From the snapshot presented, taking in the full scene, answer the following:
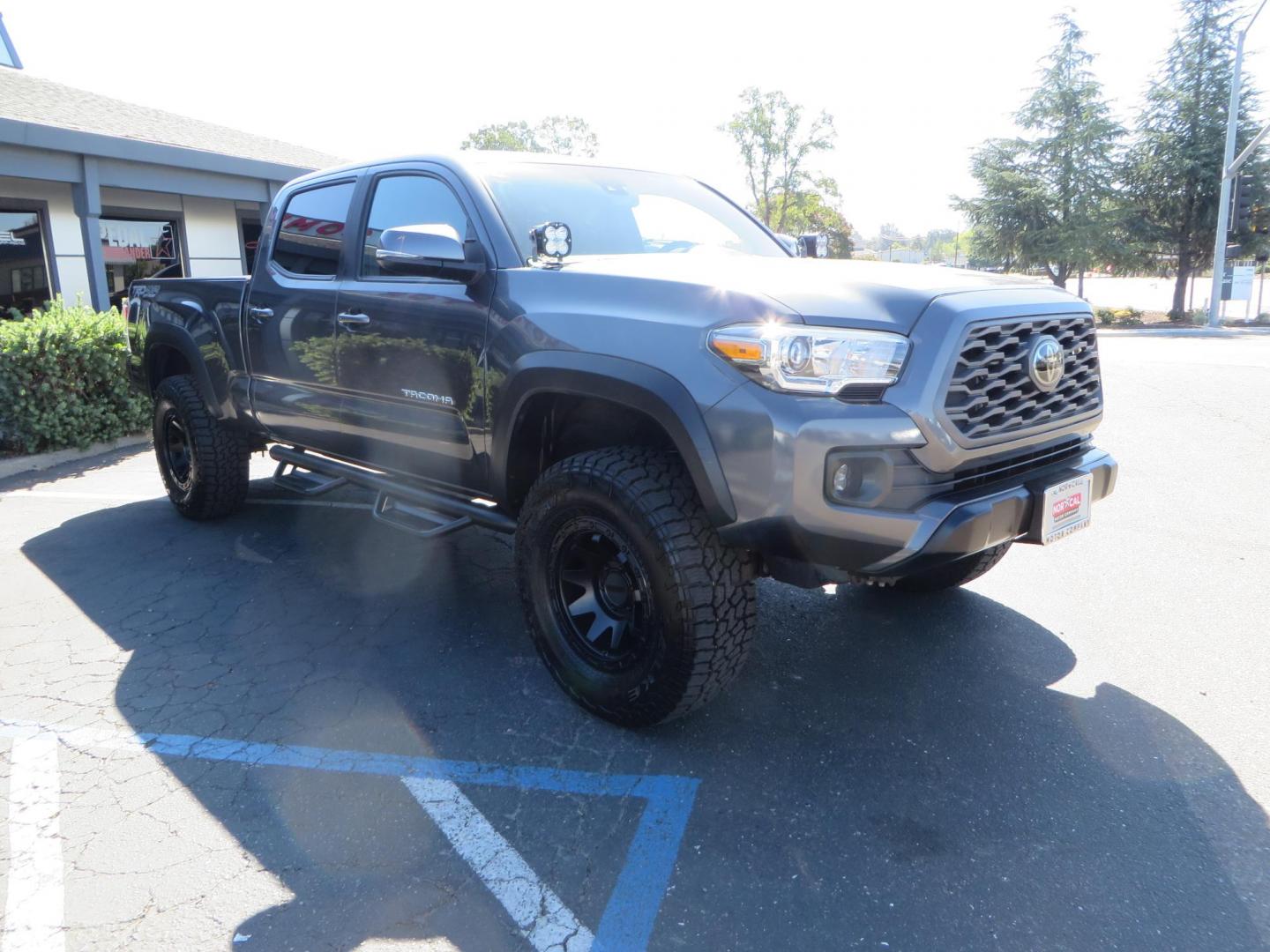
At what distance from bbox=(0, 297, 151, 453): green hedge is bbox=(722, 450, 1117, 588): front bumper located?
740 cm

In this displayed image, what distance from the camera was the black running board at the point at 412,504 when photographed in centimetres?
354

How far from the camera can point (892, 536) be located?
8.15 feet

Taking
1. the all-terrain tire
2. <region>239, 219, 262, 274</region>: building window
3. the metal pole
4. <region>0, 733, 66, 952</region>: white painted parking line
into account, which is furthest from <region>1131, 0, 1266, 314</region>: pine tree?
<region>0, 733, 66, 952</region>: white painted parking line

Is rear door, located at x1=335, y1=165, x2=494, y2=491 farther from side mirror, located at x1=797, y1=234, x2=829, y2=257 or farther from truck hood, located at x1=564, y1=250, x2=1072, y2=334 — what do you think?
side mirror, located at x1=797, y1=234, x2=829, y2=257

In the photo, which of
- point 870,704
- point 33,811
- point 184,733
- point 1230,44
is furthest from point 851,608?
point 1230,44

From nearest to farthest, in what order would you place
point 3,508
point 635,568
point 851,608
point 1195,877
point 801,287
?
point 1195,877 → point 801,287 → point 635,568 → point 851,608 → point 3,508

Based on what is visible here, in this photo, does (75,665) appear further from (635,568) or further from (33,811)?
(635,568)

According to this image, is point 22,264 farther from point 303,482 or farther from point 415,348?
point 415,348

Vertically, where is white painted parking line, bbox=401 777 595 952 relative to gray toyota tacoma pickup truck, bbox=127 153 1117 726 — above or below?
below

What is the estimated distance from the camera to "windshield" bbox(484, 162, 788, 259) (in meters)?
3.55

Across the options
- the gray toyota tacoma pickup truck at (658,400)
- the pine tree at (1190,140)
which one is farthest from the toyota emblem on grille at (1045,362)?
the pine tree at (1190,140)

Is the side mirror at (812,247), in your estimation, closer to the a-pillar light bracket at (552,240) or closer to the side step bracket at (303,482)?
the a-pillar light bracket at (552,240)

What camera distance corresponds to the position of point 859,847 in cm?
247

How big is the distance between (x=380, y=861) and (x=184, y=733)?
44.7 inches
